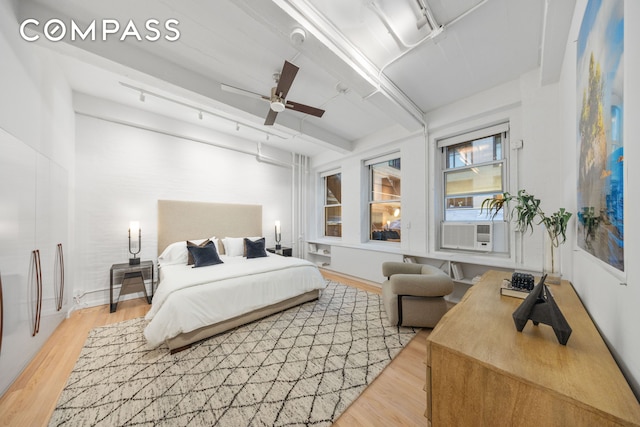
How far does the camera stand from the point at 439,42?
2068 millimetres

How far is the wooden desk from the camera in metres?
0.64

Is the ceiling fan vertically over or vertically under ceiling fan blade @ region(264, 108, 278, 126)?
over

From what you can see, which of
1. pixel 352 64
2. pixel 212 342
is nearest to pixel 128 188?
pixel 212 342

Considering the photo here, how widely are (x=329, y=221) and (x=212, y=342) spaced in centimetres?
386

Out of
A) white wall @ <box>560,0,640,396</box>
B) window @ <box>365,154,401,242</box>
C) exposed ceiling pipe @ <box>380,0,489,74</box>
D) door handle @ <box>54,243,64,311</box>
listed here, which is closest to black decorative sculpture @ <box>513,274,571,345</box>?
white wall @ <box>560,0,640,396</box>

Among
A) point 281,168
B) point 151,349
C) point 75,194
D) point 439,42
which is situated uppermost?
point 439,42

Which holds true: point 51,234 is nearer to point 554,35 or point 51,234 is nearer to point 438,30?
point 438,30

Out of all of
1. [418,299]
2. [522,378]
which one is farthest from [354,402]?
[418,299]

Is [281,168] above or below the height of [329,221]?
above

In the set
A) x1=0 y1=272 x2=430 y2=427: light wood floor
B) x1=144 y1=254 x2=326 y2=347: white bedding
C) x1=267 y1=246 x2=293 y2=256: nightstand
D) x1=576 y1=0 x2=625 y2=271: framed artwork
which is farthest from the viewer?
x1=267 y1=246 x2=293 y2=256: nightstand

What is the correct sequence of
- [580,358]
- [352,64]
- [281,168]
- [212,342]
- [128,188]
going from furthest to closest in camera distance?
[281,168]
[128,188]
[212,342]
[352,64]
[580,358]

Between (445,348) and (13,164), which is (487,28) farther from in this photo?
(13,164)

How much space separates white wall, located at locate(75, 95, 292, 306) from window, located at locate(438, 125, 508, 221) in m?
3.89

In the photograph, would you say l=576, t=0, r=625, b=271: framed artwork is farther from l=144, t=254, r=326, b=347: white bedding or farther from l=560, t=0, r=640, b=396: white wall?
l=144, t=254, r=326, b=347: white bedding
